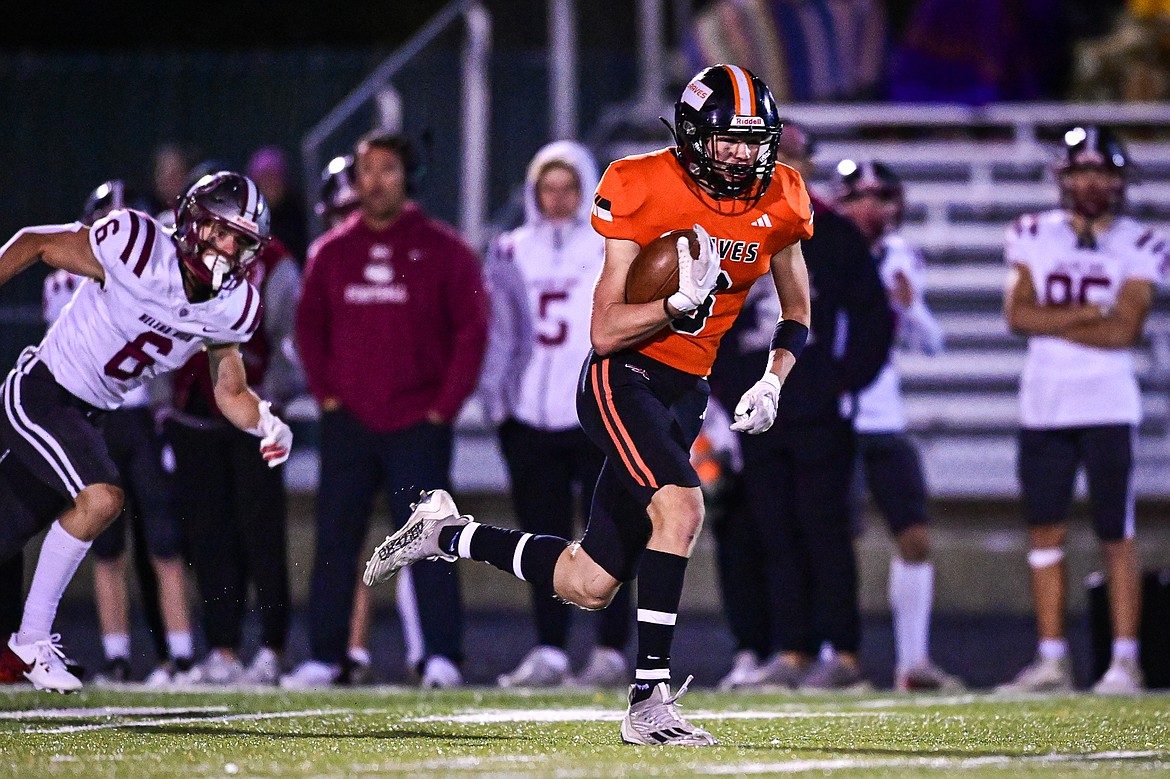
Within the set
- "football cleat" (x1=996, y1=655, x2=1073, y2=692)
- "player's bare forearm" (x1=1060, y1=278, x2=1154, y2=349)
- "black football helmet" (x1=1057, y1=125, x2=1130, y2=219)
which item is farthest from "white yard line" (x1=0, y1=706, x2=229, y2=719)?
"black football helmet" (x1=1057, y1=125, x2=1130, y2=219)

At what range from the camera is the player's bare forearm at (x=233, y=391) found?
6414mm

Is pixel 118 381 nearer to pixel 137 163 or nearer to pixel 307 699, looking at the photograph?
pixel 307 699

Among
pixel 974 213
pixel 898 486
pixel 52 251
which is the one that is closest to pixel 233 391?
pixel 52 251

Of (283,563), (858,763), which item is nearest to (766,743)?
(858,763)

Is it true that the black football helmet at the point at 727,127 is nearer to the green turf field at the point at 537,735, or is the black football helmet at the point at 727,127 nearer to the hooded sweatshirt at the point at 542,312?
the green turf field at the point at 537,735

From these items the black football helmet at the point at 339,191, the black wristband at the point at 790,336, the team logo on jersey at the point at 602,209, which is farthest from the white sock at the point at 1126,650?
the black football helmet at the point at 339,191

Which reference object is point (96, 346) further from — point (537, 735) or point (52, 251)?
point (537, 735)

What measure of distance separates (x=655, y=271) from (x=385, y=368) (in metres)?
2.48

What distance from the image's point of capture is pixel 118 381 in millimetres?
6332

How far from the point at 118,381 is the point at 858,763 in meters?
2.80

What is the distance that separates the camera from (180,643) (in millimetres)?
7801

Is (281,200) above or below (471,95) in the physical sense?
below

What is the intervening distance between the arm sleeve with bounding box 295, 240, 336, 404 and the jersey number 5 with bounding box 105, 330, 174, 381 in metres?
1.53

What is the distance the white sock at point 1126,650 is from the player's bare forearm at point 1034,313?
1231mm
